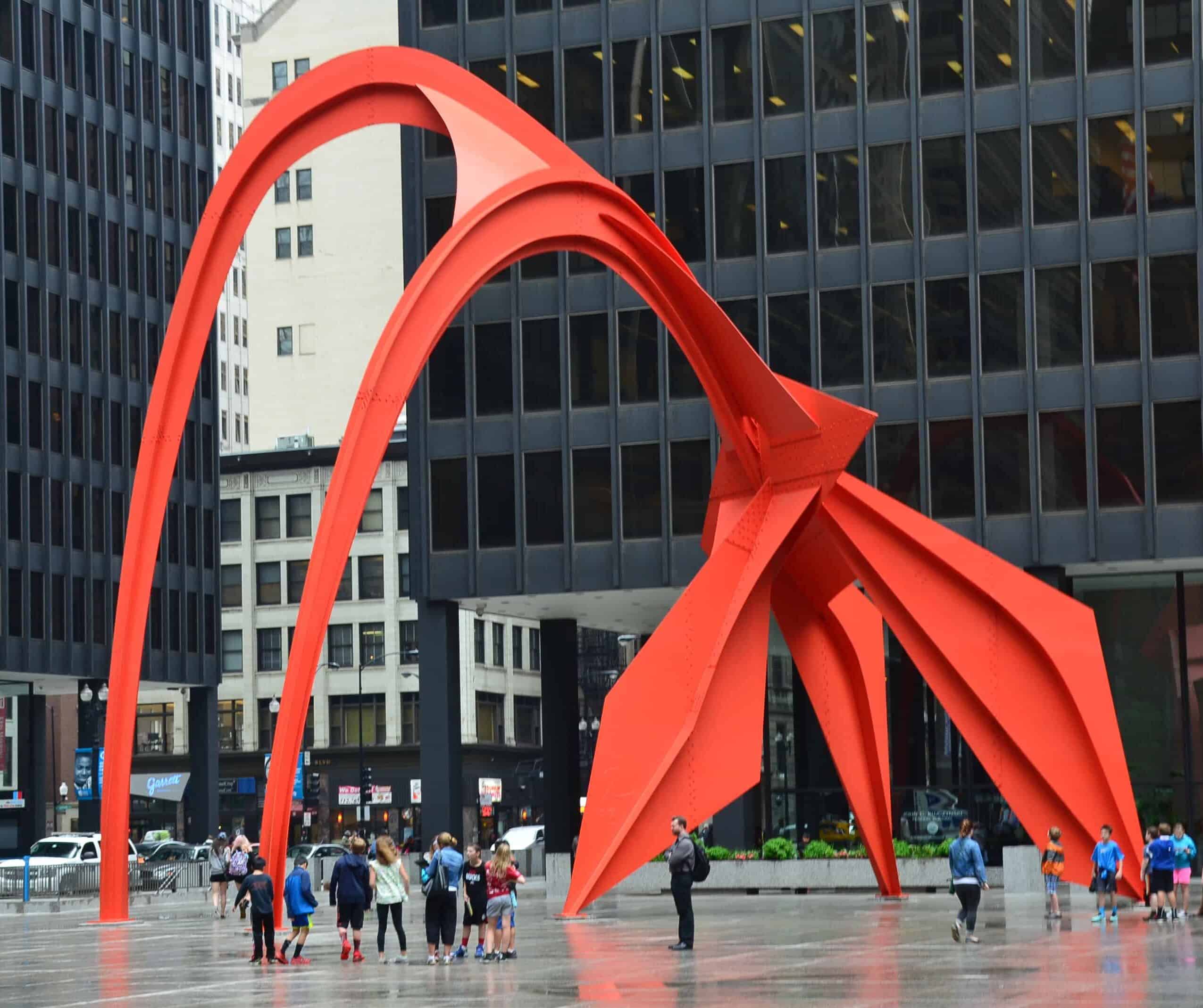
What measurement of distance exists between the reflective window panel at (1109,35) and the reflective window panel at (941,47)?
2988 millimetres

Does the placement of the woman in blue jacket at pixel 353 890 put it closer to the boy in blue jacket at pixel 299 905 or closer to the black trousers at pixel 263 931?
the boy in blue jacket at pixel 299 905

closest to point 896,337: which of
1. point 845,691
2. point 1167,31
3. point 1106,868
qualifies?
point 1167,31

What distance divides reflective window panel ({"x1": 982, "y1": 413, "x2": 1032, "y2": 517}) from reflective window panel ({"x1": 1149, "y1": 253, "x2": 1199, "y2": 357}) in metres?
3.56

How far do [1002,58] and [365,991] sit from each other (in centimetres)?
3401

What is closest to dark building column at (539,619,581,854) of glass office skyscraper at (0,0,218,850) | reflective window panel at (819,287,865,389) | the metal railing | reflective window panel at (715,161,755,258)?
the metal railing

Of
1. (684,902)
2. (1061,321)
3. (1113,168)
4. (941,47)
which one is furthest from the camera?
(941,47)

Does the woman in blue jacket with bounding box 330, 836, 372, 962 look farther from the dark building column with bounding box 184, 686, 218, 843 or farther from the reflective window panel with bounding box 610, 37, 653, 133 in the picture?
the dark building column with bounding box 184, 686, 218, 843

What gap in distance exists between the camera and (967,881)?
78.5 ft

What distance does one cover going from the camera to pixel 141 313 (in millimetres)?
72250

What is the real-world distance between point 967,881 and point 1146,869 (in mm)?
5058

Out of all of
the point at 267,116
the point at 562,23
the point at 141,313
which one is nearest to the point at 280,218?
the point at 141,313

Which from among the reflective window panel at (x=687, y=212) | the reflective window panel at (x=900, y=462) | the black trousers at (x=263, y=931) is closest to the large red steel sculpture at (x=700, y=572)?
the black trousers at (x=263, y=931)

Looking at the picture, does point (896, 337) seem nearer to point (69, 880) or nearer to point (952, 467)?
point (952, 467)

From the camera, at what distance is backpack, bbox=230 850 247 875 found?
3559 centimetres
